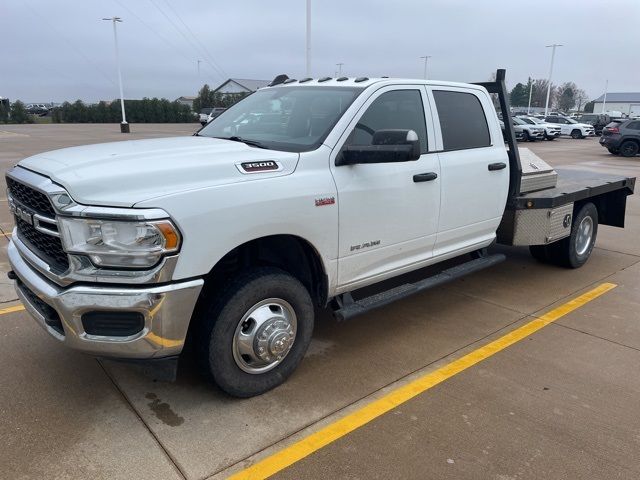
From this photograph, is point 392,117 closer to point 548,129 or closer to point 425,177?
point 425,177

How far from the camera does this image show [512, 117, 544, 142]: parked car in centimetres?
3366

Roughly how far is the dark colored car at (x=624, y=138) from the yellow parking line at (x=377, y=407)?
2195cm

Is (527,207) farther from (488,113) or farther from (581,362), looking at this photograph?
(581,362)

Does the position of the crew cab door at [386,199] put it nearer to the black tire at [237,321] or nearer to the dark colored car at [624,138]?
the black tire at [237,321]

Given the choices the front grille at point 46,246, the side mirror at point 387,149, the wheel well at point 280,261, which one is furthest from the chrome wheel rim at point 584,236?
the front grille at point 46,246

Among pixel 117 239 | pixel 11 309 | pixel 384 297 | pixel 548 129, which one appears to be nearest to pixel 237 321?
pixel 117 239

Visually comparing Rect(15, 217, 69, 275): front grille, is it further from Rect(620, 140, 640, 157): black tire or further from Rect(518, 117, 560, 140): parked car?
Rect(518, 117, 560, 140): parked car

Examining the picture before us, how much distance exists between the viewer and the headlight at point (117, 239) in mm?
2643

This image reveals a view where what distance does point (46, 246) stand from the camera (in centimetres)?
303

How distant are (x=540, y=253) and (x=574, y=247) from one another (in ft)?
1.22

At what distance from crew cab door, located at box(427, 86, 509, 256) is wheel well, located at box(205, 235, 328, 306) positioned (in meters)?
1.27

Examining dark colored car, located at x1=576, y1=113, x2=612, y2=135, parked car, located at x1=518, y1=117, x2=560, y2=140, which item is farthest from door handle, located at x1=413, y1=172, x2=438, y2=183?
dark colored car, located at x1=576, y1=113, x2=612, y2=135

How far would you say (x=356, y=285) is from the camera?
3.83m

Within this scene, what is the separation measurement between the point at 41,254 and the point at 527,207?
4.22 meters
